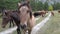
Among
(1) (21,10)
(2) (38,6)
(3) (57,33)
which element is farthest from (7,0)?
(2) (38,6)

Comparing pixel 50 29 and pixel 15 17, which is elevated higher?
pixel 15 17

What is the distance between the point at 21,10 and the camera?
9.15 metres

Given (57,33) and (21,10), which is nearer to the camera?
(21,10)

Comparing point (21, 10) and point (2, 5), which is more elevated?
point (21, 10)

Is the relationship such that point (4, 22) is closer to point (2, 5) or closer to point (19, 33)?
point (19, 33)

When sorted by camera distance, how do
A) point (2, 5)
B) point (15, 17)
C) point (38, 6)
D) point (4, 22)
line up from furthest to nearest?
point (38, 6)
point (2, 5)
point (15, 17)
point (4, 22)

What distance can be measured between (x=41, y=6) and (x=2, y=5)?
4504 centimetres

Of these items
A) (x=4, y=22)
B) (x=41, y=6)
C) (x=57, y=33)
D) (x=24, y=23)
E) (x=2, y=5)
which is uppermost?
(x=24, y=23)

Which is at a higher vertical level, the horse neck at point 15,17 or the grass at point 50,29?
the horse neck at point 15,17

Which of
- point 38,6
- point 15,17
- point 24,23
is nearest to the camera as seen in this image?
point 24,23

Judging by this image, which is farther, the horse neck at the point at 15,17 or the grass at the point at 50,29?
the grass at the point at 50,29

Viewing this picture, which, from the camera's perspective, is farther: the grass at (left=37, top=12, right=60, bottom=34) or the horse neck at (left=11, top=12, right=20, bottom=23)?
the grass at (left=37, top=12, right=60, bottom=34)

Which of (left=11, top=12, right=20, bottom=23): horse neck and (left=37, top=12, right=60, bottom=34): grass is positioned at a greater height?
(left=11, top=12, right=20, bottom=23): horse neck

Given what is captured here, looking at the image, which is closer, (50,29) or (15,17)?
(15,17)
